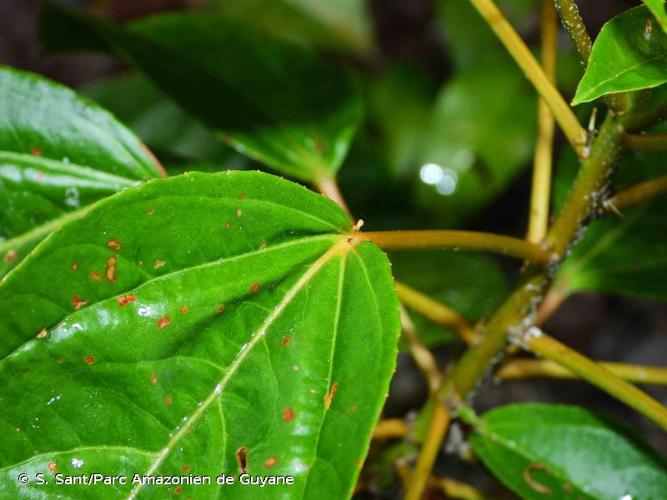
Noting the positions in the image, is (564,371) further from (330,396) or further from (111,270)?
(111,270)

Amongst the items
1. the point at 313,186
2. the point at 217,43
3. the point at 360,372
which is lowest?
the point at 360,372

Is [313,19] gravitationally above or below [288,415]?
above

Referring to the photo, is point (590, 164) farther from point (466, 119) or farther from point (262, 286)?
point (466, 119)

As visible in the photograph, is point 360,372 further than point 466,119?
No

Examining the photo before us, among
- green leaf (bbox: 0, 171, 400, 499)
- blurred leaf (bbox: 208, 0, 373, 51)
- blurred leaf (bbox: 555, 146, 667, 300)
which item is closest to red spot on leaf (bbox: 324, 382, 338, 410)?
green leaf (bbox: 0, 171, 400, 499)

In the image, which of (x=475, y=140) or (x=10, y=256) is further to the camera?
(x=475, y=140)

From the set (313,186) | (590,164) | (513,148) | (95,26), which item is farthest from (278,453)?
(513,148)

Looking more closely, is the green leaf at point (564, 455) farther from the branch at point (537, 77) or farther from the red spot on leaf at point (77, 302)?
the red spot on leaf at point (77, 302)

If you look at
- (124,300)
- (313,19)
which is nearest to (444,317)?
(124,300)
